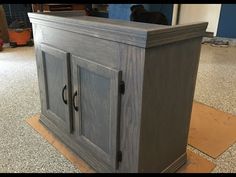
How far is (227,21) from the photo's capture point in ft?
16.4

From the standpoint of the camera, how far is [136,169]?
1.17 metres

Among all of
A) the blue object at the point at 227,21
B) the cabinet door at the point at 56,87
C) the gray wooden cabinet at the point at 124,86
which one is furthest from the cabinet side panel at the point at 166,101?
the blue object at the point at 227,21

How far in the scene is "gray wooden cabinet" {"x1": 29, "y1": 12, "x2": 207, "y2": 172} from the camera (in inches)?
40.2

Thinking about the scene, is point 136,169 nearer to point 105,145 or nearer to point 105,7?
point 105,145

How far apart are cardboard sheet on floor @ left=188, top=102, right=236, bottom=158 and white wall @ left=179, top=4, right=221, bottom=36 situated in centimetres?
345

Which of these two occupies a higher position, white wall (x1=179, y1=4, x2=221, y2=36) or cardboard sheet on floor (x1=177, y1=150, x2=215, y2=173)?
white wall (x1=179, y1=4, x2=221, y2=36)

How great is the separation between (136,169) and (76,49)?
2.45 feet

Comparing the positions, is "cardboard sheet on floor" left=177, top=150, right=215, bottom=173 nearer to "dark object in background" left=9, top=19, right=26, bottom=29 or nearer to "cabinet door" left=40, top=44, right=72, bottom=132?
"cabinet door" left=40, top=44, right=72, bottom=132

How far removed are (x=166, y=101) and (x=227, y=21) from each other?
15.2 feet

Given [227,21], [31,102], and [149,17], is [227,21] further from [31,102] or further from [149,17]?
[31,102]

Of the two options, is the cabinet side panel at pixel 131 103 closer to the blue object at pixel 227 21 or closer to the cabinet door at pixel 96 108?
the cabinet door at pixel 96 108

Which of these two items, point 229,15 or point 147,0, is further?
point 147,0

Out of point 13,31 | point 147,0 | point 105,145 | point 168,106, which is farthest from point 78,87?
point 147,0

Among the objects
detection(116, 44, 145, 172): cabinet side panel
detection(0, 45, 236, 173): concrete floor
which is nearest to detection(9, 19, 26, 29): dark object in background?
detection(0, 45, 236, 173): concrete floor
